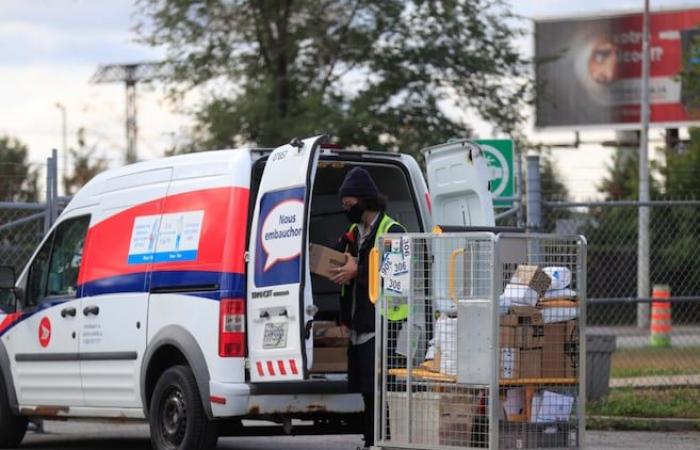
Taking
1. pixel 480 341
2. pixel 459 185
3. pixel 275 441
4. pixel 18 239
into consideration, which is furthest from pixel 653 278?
pixel 480 341

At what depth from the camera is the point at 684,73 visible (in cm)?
2453

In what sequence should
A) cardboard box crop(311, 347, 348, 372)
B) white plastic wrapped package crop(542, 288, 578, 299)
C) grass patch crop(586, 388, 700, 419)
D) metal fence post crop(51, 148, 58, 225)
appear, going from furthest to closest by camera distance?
grass patch crop(586, 388, 700, 419) < metal fence post crop(51, 148, 58, 225) < cardboard box crop(311, 347, 348, 372) < white plastic wrapped package crop(542, 288, 578, 299)

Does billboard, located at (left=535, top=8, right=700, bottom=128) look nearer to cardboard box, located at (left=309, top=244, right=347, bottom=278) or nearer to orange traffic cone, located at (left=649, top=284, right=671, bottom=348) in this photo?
orange traffic cone, located at (left=649, top=284, right=671, bottom=348)

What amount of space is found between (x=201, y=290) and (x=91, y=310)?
5.13ft

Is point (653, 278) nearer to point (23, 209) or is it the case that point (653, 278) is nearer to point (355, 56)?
point (23, 209)

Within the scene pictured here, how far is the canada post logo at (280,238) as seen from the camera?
9648mm

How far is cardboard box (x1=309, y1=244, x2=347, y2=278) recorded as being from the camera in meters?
9.87

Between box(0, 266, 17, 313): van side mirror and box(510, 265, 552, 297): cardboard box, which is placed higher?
box(510, 265, 552, 297): cardboard box

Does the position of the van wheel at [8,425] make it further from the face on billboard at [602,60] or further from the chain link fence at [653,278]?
the face on billboard at [602,60]

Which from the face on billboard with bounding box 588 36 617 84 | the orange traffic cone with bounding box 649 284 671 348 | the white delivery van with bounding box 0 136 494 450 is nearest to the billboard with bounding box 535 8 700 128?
the face on billboard with bounding box 588 36 617 84

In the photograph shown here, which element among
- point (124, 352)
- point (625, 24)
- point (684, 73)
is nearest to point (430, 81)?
point (684, 73)

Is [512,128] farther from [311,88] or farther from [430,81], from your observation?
[311,88]

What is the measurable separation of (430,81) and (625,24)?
88.9ft

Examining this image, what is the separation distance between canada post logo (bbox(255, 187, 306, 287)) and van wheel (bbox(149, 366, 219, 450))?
0.97 metres
